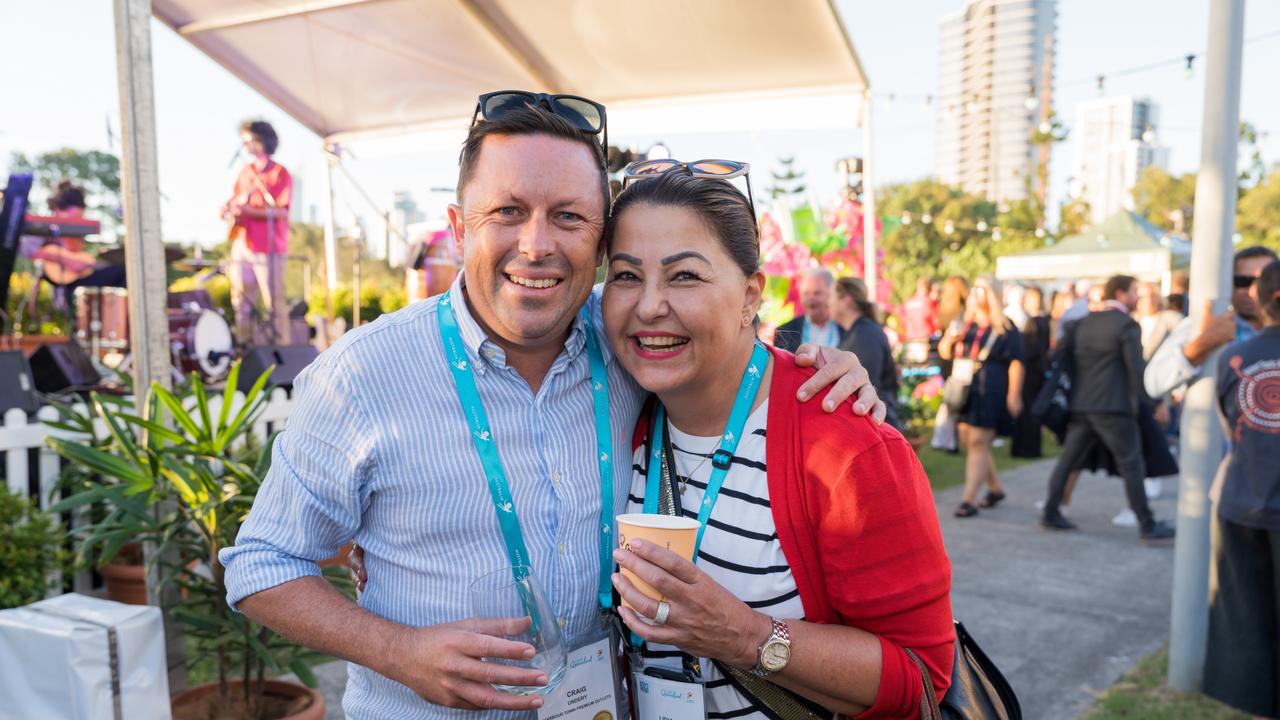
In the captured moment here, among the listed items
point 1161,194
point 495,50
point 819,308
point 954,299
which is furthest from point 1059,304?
point 1161,194

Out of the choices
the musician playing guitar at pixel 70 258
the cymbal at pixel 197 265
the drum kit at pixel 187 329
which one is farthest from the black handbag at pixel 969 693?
the cymbal at pixel 197 265

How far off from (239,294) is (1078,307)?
33.2ft

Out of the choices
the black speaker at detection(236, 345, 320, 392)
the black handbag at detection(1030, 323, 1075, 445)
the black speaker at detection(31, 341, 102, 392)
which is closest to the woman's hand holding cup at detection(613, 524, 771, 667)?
the black handbag at detection(1030, 323, 1075, 445)

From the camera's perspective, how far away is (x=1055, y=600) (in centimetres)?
564

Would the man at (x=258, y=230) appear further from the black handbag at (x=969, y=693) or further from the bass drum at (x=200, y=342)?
the black handbag at (x=969, y=693)

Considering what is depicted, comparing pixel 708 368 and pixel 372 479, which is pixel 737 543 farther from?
pixel 372 479

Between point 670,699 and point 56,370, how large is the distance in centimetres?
776

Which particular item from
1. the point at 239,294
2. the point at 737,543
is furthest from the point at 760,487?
the point at 239,294

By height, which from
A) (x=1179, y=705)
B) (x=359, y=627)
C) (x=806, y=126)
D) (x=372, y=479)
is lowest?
(x=1179, y=705)

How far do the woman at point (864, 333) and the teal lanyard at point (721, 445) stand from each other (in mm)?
4694

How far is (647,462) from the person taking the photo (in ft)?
6.58

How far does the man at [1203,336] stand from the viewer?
407 centimetres

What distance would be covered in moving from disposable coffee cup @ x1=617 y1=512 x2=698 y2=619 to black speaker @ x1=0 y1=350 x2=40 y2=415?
5588 mm

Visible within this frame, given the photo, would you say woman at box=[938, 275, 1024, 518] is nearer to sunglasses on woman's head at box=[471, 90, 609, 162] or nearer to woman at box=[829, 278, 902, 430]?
woman at box=[829, 278, 902, 430]
